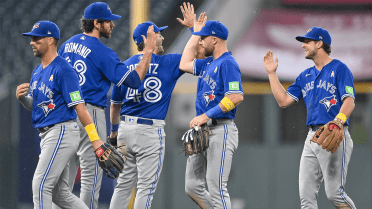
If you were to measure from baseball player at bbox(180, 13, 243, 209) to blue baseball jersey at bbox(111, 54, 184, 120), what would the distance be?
0.53 feet

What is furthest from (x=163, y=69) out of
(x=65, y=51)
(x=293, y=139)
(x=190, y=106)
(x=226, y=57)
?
(x=293, y=139)

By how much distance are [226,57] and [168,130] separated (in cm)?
237

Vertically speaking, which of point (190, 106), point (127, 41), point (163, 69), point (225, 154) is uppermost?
point (127, 41)

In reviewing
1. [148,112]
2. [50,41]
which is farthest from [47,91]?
[148,112]

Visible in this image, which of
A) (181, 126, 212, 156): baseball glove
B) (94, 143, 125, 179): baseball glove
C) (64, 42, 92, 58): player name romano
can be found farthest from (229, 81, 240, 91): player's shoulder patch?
(64, 42, 92, 58): player name romano

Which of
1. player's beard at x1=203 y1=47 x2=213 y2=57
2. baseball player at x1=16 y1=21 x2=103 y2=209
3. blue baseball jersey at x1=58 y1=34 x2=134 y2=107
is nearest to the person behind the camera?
baseball player at x1=16 y1=21 x2=103 y2=209

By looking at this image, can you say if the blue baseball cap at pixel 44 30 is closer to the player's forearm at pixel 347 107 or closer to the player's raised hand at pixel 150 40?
the player's raised hand at pixel 150 40

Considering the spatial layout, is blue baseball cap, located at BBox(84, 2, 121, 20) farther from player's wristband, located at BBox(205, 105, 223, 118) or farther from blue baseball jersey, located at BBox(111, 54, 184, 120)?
player's wristband, located at BBox(205, 105, 223, 118)

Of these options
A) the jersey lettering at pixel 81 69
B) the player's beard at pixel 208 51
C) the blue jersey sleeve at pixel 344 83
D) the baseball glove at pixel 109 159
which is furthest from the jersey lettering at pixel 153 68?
the blue jersey sleeve at pixel 344 83

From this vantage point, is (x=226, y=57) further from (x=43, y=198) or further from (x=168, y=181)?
(x=168, y=181)

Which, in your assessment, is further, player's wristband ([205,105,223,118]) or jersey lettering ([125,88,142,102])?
jersey lettering ([125,88,142,102])

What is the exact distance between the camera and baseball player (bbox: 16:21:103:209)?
3.29 metres

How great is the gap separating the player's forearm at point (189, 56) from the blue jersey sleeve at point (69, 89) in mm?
999

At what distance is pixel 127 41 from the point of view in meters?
6.04
